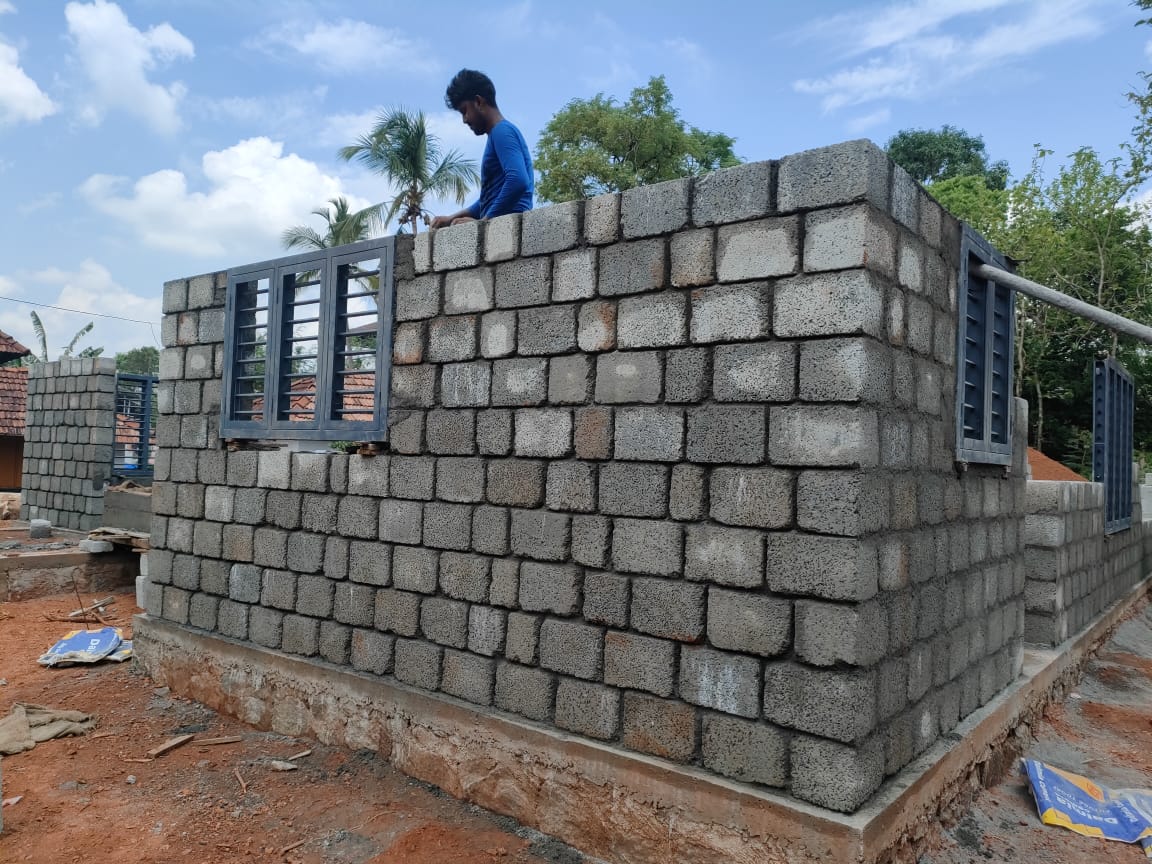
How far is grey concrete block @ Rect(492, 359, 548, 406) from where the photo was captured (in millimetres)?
3785

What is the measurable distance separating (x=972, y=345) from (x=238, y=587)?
14.9 ft

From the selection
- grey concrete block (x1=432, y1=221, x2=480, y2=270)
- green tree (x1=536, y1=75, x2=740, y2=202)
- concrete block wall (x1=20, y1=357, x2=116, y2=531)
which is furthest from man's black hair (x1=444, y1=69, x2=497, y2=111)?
green tree (x1=536, y1=75, x2=740, y2=202)

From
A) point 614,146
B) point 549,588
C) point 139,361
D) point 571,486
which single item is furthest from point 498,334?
point 139,361

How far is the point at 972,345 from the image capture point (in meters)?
4.06

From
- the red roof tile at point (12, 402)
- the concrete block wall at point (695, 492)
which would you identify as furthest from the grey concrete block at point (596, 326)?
the red roof tile at point (12, 402)

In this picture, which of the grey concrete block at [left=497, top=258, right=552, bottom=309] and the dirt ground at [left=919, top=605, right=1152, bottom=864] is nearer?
the dirt ground at [left=919, top=605, right=1152, bottom=864]

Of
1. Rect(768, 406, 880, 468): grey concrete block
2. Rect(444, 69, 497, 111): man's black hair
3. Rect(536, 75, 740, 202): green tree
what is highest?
Rect(536, 75, 740, 202): green tree

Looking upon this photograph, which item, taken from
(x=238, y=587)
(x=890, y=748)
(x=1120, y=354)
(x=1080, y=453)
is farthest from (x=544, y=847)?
(x=1120, y=354)

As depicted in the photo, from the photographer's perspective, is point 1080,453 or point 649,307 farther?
point 1080,453

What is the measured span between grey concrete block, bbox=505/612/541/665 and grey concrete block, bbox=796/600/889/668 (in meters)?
1.28

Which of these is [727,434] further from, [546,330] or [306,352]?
[306,352]

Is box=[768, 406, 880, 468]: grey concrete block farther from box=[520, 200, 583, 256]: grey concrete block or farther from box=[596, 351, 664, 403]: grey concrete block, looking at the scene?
box=[520, 200, 583, 256]: grey concrete block

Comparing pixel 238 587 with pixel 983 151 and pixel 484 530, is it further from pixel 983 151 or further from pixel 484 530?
pixel 983 151

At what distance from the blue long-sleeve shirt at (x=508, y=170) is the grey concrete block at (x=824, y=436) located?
2.08 m
